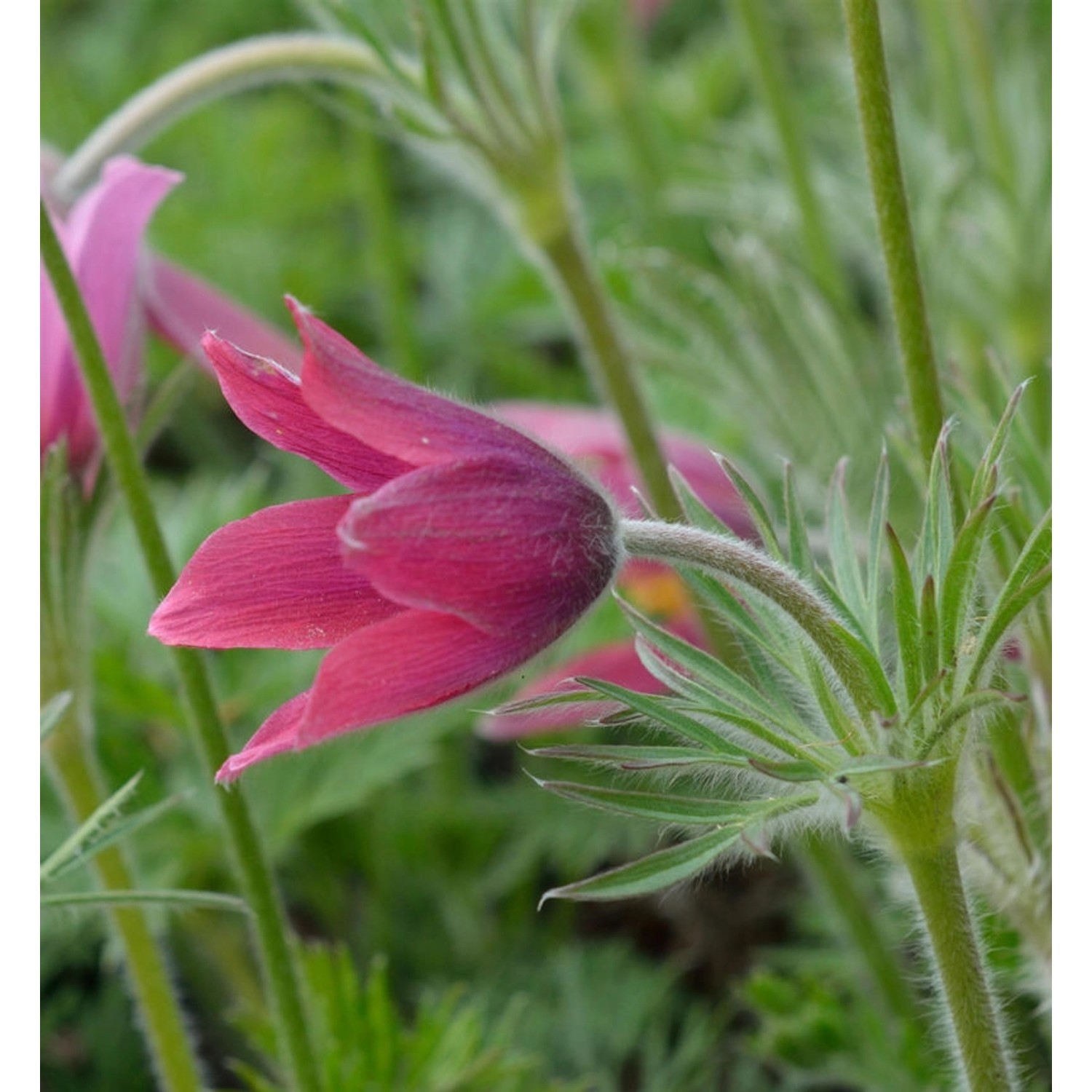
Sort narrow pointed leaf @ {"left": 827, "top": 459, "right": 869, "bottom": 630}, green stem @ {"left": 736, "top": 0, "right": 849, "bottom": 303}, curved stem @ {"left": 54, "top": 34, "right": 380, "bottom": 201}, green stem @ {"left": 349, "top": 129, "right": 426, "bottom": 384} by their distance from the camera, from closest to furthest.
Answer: narrow pointed leaf @ {"left": 827, "top": 459, "right": 869, "bottom": 630} < curved stem @ {"left": 54, "top": 34, "right": 380, "bottom": 201} < green stem @ {"left": 736, "top": 0, "right": 849, "bottom": 303} < green stem @ {"left": 349, "top": 129, "right": 426, "bottom": 384}

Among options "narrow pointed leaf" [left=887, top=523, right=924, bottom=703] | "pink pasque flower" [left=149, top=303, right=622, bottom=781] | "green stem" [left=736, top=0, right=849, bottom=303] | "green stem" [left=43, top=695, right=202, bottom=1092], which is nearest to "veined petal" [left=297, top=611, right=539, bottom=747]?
"pink pasque flower" [left=149, top=303, right=622, bottom=781]

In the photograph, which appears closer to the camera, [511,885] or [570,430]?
[570,430]

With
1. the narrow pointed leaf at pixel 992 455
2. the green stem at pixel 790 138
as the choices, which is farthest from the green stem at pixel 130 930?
the green stem at pixel 790 138

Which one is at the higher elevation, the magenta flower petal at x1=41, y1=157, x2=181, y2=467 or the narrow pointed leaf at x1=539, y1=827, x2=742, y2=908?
the magenta flower petal at x1=41, y1=157, x2=181, y2=467

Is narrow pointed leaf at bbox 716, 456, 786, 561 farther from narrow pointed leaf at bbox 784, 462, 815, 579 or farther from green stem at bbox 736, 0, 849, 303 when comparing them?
green stem at bbox 736, 0, 849, 303

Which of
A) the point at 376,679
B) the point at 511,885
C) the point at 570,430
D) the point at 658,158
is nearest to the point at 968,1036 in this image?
the point at 376,679

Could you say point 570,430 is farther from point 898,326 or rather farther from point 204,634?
point 204,634
